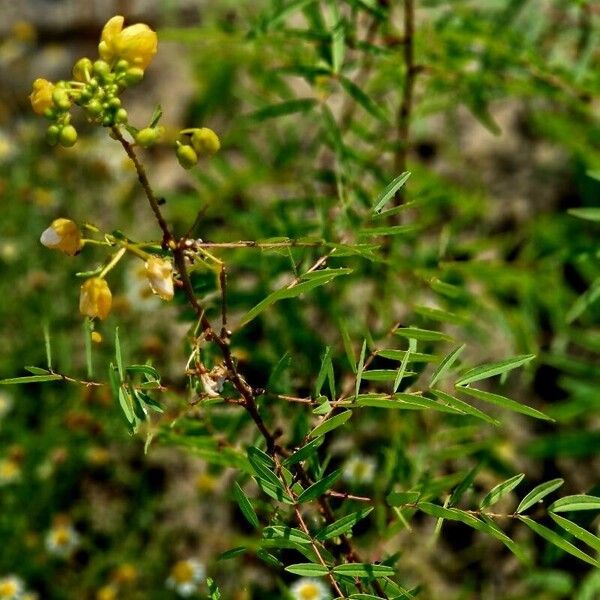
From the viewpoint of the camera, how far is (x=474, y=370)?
0.96 metres

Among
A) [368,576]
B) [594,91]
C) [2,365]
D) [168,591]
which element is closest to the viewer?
[368,576]

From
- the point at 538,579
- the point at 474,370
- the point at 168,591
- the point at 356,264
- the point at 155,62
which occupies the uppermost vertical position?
the point at 474,370

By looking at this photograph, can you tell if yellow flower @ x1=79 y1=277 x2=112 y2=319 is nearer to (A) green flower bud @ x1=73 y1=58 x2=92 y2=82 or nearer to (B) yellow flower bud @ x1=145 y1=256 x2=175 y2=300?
(B) yellow flower bud @ x1=145 y1=256 x2=175 y2=300

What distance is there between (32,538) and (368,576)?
5.31 feet

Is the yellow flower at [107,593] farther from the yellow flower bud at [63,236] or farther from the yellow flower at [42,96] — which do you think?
the yellow flower at [42,96]

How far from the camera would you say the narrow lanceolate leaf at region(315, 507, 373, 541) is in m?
0.93

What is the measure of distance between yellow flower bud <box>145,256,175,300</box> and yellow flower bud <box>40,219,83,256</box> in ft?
0.29

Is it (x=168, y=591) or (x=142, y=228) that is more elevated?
(x=142, y=228)

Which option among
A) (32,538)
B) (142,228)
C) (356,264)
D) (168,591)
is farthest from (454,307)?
(142,228)

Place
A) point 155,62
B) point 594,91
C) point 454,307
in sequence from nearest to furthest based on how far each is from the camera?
point 594,91 < point 454,307 < point 155,62

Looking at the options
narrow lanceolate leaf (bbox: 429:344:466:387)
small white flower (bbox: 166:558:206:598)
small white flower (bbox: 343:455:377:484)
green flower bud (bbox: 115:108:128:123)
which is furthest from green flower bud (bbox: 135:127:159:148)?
small white flower (bbox: 166:558:206:598)

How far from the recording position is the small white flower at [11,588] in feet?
7.13

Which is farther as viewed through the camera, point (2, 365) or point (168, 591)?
point (2, 365)

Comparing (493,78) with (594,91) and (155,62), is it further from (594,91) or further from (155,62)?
(155,62)
